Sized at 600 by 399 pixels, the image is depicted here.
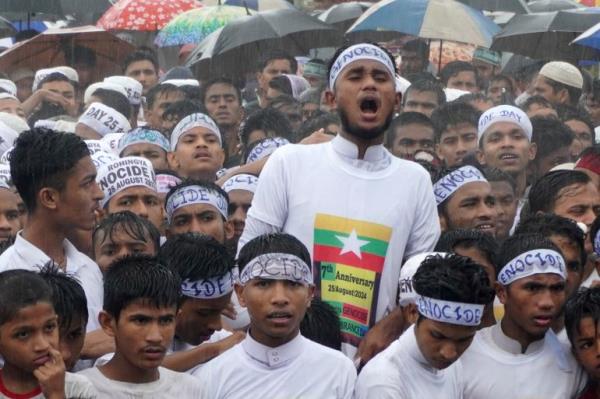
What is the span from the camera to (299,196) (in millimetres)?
7422

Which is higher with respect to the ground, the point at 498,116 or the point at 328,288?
the point at 328,288

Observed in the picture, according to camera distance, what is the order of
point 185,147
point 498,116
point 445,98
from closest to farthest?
point 185,147 < point 498,116 < point 445,98

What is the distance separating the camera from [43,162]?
751 centimetres

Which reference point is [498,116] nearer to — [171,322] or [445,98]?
[445,98]

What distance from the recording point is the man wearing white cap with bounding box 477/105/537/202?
11.1 metres

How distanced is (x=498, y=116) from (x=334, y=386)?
492 cm

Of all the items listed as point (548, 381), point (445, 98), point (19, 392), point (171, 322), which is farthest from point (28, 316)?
point (445, 98)

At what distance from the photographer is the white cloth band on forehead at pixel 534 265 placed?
24.9 feet

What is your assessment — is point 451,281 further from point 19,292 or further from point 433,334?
point 19,292

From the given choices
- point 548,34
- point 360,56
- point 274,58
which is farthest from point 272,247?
point 548,34

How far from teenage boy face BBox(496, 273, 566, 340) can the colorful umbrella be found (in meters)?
8.96

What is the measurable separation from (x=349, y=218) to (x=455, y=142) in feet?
15.4

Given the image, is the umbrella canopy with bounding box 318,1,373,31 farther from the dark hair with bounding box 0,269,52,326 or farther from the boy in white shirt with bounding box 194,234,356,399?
the dark hair with bounding box 0,269,52,326

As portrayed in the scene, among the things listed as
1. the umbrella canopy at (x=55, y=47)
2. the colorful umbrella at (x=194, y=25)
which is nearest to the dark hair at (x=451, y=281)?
the colorful umbrella at (x=194, y=25)
